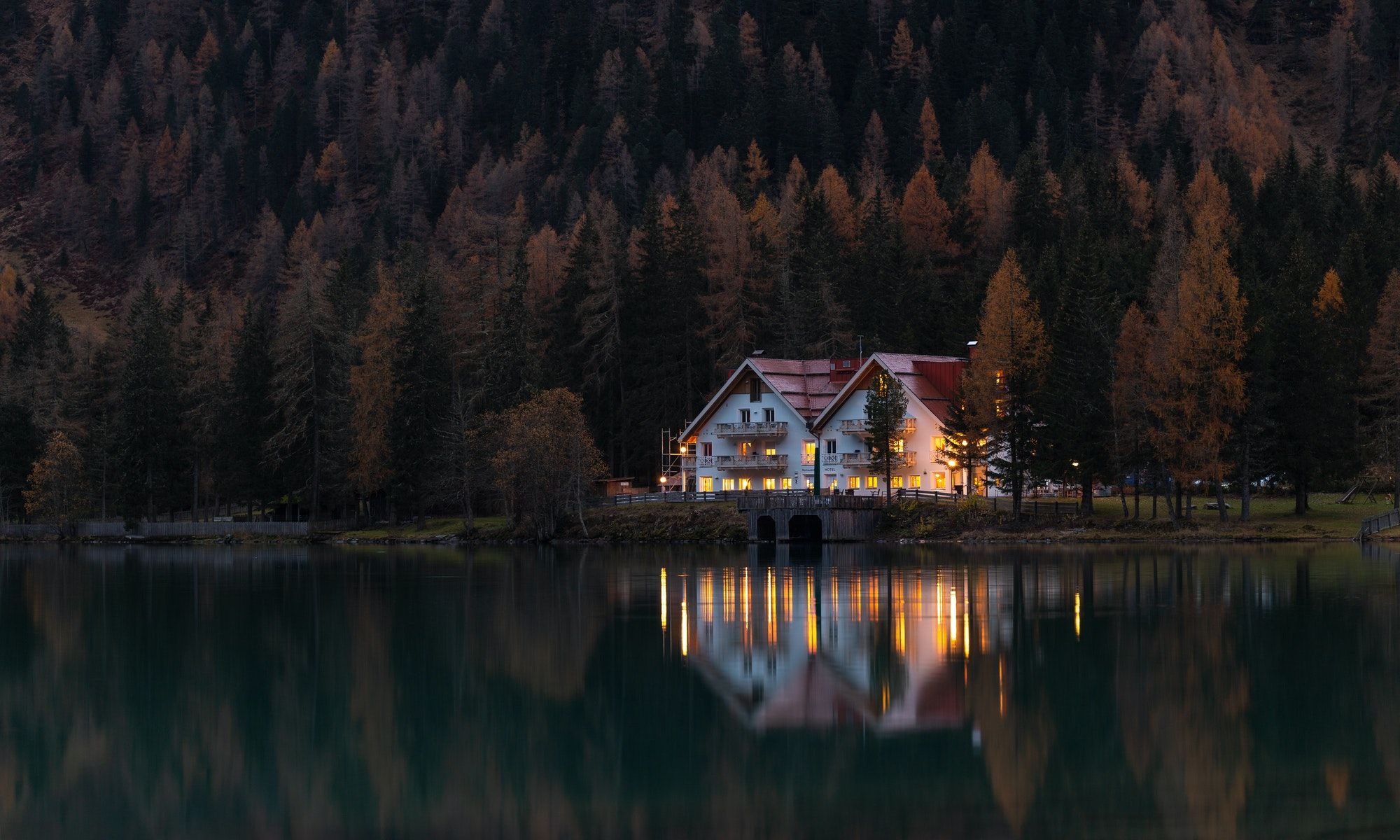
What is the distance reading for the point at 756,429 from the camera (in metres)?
97.6

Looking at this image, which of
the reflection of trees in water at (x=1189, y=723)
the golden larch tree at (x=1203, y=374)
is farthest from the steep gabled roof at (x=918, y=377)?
the reflection of trees in water at (x=1189, y=723)

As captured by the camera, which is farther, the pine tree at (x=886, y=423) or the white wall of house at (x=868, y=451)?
the white wall of house at (x=868, y=451)

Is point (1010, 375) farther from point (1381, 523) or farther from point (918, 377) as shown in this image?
point (1381, 523)

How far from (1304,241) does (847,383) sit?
31.9 metres

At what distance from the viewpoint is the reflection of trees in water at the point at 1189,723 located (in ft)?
68.8

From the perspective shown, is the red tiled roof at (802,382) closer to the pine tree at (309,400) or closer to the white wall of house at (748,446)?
the white wall of house at (748,446)

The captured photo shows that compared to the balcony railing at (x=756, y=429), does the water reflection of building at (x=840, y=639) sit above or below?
below

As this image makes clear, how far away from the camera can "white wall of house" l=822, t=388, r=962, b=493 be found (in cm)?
9250

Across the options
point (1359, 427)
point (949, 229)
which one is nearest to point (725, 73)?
point (949, 229)

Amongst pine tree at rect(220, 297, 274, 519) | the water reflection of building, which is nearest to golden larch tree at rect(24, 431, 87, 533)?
pine tree at rect(220, 297, 274, 519)

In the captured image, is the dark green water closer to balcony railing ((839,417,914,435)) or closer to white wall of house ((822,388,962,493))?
white wall of house ((822,388,962,493))

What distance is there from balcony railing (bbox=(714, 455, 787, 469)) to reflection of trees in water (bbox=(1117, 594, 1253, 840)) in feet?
196

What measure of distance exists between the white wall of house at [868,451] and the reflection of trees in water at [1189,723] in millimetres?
53034

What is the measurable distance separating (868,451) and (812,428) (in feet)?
12.4
